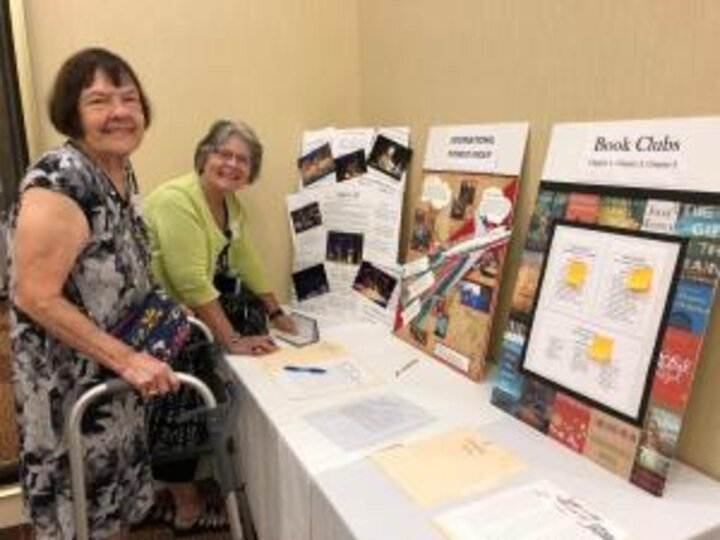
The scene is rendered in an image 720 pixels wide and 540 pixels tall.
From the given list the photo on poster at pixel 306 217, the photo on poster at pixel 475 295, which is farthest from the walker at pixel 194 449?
the photo on poster at pixel 306 217

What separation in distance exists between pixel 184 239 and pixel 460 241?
788 millimetres

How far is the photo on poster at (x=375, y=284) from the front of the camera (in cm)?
203

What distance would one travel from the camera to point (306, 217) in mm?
2273

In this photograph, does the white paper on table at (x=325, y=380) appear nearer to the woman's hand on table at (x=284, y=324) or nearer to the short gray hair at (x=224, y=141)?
the woman's hand on table at (x=284, y=324)

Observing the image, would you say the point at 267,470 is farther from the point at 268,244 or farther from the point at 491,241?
the point at 268,244

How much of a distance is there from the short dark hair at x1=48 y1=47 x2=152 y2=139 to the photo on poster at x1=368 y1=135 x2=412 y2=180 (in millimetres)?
912

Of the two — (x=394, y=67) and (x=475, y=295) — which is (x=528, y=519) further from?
(x=394, y=67)

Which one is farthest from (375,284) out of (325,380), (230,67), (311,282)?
(230,67)

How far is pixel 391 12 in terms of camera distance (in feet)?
6.74

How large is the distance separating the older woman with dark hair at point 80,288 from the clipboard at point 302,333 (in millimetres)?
557

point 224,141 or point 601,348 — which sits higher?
point 224,141

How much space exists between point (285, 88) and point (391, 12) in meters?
0.45

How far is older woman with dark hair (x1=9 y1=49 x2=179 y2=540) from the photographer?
1.23m

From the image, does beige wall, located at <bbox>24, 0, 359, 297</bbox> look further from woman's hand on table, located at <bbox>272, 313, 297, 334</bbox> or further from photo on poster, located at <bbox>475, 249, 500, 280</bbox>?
photo on poster, located at <bbox>475, 249, 500, 280</bbox>
